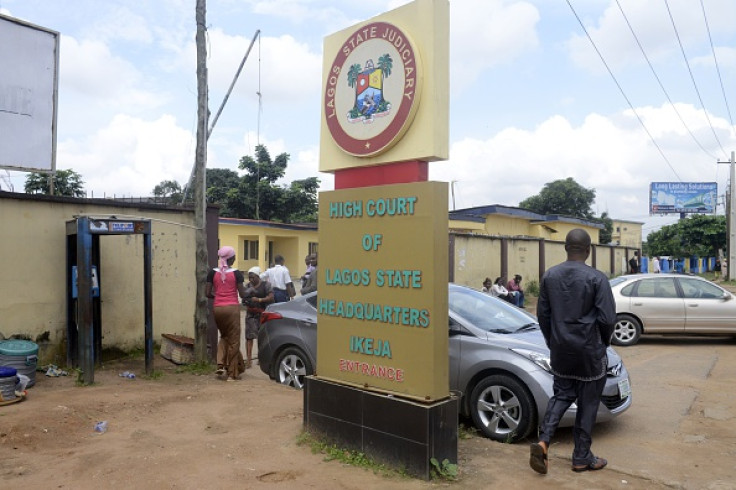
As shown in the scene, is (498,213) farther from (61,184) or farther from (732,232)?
(61,184)

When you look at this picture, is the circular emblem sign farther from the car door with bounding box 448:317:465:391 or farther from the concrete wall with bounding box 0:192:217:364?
the concrete wall with bounding box 0:192:217:364

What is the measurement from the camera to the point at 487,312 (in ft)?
21.6

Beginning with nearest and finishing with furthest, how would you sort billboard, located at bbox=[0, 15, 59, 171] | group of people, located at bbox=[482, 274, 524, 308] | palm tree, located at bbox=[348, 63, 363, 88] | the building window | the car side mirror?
palm tree, located at bbox=[348, 63, 363, 88]
the car side mirror
billboard, located at bbox=[0, 15, 59, 171]
group of people, located at bbox=[482, 274, 524, 308]
the building window

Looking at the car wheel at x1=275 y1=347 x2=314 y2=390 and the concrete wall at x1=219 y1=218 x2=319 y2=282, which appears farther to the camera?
the concrete wall at x1=219 y1=218 x2=319 y2=282

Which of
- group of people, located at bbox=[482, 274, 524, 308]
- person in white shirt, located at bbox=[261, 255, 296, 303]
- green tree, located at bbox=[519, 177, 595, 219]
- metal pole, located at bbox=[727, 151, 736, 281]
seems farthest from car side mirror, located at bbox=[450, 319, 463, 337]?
green tree, located at bbox=[519, 177, 595, 219]

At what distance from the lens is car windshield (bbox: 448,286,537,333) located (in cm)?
626

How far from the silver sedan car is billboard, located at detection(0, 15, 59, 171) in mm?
9776

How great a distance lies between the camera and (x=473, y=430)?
5.79 metres

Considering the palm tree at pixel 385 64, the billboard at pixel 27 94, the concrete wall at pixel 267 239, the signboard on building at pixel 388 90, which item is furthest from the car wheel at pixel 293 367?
the concrete wall at pixel 267 239

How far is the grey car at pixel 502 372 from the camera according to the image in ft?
17.7

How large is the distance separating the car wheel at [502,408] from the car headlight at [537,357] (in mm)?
244

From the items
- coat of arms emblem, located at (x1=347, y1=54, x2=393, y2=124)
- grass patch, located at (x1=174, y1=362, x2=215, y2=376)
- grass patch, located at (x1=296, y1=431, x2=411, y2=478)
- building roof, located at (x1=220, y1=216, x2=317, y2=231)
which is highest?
coat of arms emblem, located at (x1=347, y1=54, x2=393, y2=124)

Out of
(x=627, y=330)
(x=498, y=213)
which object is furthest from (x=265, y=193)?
(x=627, y=330)

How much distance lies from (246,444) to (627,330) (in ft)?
28.5
